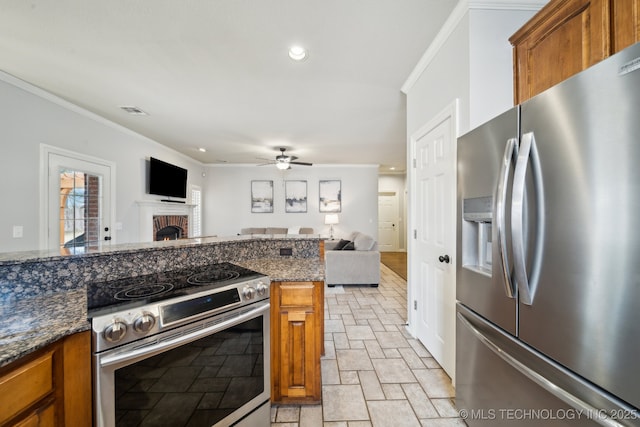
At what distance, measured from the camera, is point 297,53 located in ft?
6.66

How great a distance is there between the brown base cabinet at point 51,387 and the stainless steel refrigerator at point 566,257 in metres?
1.67

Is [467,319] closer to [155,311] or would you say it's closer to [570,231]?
[570,231]

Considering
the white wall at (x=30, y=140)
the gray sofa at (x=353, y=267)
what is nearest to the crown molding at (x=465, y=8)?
the gray sofa at (x=353, y=267)

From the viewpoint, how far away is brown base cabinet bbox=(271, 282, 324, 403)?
1539 mm

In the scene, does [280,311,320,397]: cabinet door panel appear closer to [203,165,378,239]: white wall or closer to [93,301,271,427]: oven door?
[93,301,271,427]: oven door

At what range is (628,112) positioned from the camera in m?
0.66

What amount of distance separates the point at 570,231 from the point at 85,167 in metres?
4.78

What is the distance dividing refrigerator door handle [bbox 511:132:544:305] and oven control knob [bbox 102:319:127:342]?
5.04 ft

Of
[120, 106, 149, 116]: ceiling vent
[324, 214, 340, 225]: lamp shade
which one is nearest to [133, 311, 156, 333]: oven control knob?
[120, 106, 149, 116]: ceiling vent

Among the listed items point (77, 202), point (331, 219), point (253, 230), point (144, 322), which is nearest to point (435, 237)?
point (144, 322)

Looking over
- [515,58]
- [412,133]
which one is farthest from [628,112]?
[412,133]

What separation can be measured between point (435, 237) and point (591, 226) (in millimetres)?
1373

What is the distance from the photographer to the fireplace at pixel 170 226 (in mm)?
4715

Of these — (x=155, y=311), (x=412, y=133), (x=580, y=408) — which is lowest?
(x=580, y=408)
